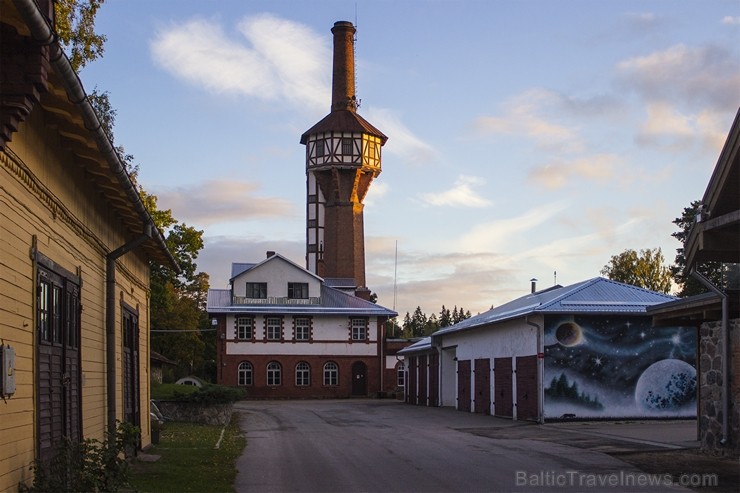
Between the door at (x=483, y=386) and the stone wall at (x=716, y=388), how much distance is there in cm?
1844

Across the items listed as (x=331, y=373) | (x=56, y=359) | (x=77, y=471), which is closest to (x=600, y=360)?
(x=56, y=359)

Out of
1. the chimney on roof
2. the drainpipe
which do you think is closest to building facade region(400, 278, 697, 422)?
the drainpipe

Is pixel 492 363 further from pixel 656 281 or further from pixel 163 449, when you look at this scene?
pixel 656 281

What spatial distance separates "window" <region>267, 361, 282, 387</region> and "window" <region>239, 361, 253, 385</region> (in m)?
1.17

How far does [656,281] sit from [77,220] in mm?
65123

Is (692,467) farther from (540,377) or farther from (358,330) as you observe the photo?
(358,330)

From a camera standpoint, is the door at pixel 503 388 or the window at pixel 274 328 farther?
the window at pixel 274 328

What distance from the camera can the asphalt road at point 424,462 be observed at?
14266 mm

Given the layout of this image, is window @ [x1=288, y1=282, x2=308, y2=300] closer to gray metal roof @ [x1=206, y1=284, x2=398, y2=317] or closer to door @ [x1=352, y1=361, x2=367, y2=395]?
gray metal roof @ [x1=206, y1=284, x2=398, y2=317]

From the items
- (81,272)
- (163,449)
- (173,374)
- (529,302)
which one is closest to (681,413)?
(529,302)

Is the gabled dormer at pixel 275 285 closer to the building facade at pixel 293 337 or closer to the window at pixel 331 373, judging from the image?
the building facade at pixel 293 337

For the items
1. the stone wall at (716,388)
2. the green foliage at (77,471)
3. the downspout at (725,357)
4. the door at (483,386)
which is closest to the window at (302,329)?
the door at (483,386)

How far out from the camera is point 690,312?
18.5 meters

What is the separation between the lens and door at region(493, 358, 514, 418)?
34125 millimetres
